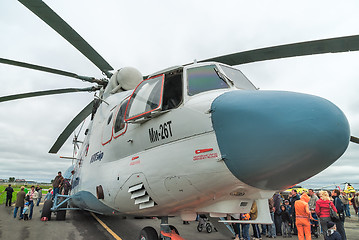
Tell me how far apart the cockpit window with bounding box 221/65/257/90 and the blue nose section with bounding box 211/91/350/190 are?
128 cm

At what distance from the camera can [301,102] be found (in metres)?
2.91

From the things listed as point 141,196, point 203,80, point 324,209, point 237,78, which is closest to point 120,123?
point 141,196

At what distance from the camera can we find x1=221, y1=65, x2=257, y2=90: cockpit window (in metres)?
4.50

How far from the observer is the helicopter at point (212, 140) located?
2801 mm

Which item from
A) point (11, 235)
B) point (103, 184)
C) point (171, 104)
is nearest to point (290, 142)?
point (171, 104)

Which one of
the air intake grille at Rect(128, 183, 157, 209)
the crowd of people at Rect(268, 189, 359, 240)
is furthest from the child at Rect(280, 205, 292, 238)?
the air intake grille at Rect(128, 183, 157, 209)

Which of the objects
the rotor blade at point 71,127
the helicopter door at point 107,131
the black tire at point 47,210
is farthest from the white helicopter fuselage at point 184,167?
the black tire at point 47,210

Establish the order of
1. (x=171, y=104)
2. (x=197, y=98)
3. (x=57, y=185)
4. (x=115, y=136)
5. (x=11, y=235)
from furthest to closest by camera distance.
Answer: (x=57, y=185), (x=11, y=235), (x=115, y=136), (x=171, y=104), (x=197, y=98)

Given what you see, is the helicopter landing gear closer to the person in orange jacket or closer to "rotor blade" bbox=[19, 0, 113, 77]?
the person in orange jacket

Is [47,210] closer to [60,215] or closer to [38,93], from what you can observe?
[60,215]

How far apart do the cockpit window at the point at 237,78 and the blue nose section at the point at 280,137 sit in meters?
1.28

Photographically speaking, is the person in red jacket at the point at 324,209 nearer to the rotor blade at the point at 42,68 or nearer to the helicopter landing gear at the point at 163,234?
the helicopter landing gear at the point at 163,234

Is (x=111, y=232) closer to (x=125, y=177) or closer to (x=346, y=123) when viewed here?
(x=125, y=177)

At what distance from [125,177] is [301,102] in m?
3.54
